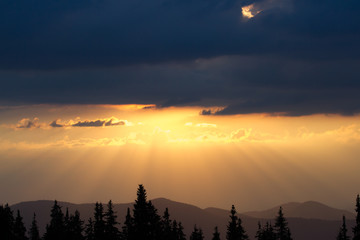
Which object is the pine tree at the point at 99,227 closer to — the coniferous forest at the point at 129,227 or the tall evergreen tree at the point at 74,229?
the coniferous forest at the point at 129,227

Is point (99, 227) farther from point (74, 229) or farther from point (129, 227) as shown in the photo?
point (74, 229)

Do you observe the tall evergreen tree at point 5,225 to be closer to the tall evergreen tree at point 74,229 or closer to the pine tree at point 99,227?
the tall evergreen tree at point 74,229

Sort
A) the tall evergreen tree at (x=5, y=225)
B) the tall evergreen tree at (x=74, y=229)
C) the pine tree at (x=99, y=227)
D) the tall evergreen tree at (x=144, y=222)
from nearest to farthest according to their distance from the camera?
the tall evergreen tree at (x=144, y=222) < the pine tree at (x=99, y=227) < the tall evergreen tree at (x=5, y=225) < the tall evergreen tree at (x=74, y=229)

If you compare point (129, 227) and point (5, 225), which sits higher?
point (5, 225)

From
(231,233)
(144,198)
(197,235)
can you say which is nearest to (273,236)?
(197,235)

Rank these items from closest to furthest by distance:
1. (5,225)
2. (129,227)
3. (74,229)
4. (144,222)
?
(144,222) → (129,227) → (5,225) → (74,229)

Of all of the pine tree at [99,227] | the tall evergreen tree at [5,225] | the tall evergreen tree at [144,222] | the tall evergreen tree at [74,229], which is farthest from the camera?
the tall evergreen tree at [74,229]

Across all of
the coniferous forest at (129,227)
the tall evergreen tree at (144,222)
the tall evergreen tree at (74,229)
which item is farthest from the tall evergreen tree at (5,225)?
the tall evergreen tree at (144,222)

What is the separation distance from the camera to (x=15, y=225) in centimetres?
7875

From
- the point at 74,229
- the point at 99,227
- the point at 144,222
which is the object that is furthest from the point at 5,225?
the point at 144,222

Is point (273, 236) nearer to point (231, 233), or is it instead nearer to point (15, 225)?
point (231, 233)

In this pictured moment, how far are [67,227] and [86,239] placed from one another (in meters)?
3.43

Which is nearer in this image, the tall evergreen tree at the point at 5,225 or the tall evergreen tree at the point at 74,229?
the tall evergreen tree at the point at 5,225

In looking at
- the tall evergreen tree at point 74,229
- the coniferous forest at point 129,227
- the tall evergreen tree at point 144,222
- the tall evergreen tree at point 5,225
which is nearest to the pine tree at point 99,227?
the coniferous forest at point 129,227
